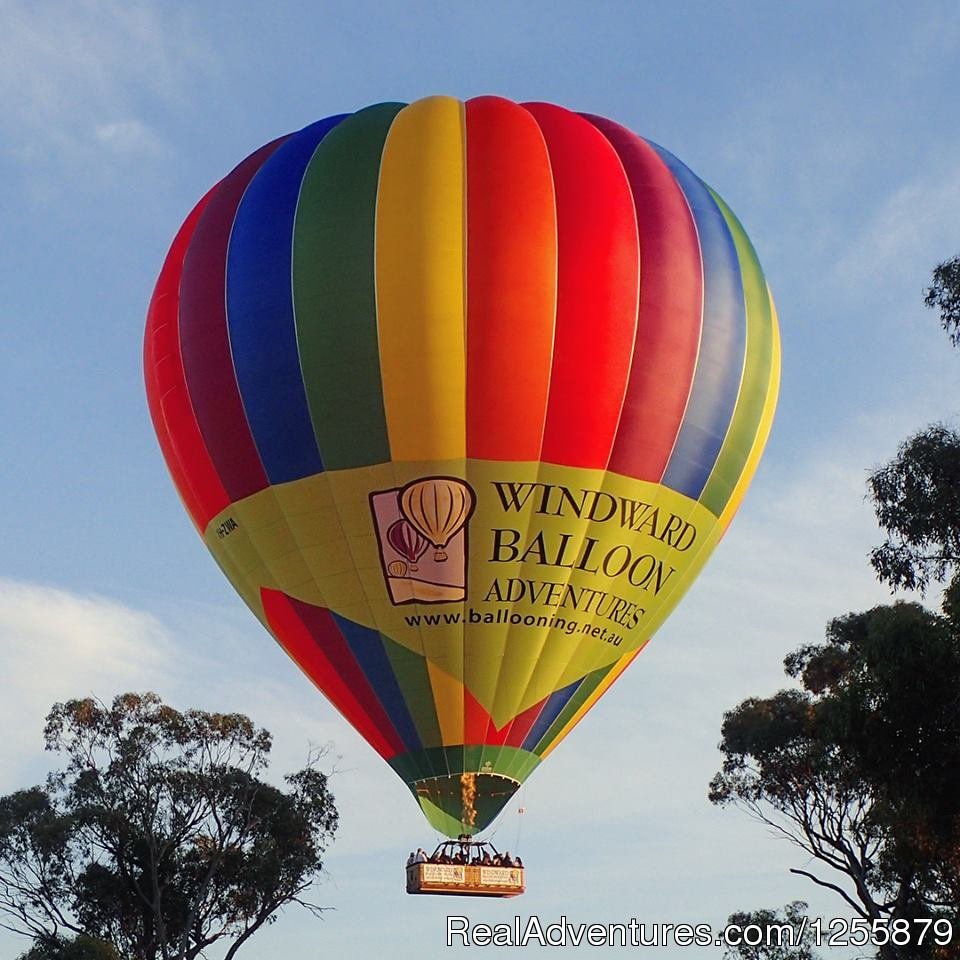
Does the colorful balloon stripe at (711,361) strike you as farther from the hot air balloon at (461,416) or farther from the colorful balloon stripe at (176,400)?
the colorful balloon stripe at (176,400)

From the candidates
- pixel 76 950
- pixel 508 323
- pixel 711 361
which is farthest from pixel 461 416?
pixel 76 950

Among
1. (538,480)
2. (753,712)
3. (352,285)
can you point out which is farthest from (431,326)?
(753,712)

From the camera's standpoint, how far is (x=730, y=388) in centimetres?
2023

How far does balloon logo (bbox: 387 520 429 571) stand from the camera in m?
18.7

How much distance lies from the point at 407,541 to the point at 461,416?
1702 mm

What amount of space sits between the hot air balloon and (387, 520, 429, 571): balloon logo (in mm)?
59

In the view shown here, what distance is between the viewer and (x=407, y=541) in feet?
61.3

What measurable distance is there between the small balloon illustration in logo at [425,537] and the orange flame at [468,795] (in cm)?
231

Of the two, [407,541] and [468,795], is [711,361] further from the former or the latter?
[468,795]

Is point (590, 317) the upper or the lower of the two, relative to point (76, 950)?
upper

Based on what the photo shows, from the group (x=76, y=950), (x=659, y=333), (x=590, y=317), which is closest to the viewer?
(x=590, y=317)

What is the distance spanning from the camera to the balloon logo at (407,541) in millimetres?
18656

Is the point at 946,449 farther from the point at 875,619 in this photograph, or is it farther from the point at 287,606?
the point at 287,606

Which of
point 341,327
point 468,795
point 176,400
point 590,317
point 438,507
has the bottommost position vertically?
point 468,795
